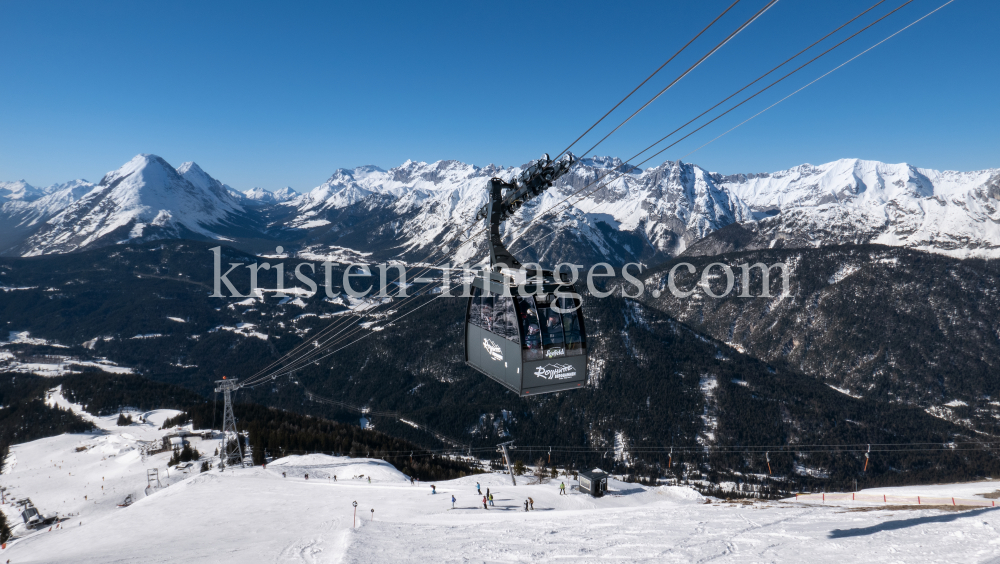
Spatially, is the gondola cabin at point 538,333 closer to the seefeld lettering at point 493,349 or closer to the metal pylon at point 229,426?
the seefeld lettering at point 493,349

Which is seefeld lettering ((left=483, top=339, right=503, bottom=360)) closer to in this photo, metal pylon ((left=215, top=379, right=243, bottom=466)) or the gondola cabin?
the gondola cabin

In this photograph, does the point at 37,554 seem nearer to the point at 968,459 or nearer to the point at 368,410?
the point at 368,410

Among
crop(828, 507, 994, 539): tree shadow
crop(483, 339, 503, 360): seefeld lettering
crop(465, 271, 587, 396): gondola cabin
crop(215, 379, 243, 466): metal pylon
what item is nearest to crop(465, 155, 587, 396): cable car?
crop(465, 271, 587, 396): gondola cabin

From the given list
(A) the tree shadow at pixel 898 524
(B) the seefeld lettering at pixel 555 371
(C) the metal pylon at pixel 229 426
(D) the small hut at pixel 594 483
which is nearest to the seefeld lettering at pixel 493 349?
(B) the seefeld lettering at pixel 555 371

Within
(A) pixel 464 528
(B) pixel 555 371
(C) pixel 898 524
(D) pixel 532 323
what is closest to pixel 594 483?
(A) pixel 464 528

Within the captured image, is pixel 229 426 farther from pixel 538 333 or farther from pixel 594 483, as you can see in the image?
pixel 538 333
